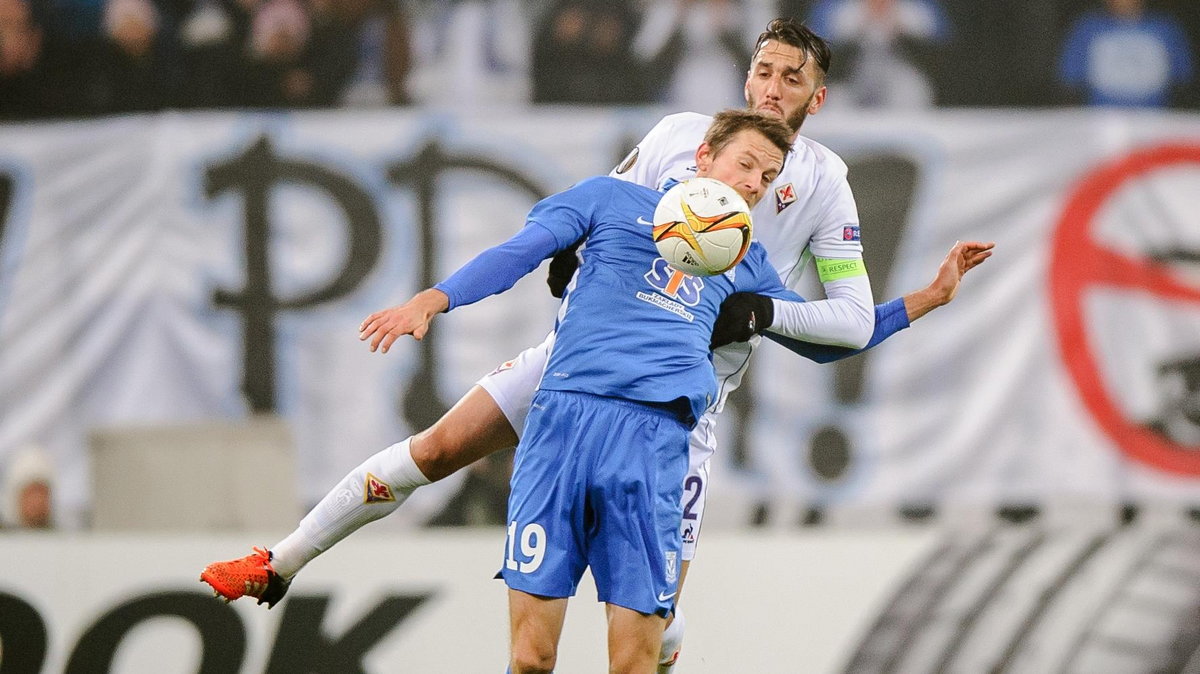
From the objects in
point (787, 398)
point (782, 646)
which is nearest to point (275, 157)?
point (787, 398)

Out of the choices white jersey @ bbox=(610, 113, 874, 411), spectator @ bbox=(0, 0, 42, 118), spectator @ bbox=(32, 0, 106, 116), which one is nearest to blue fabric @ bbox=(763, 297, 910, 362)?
white jersey @ bbox=(610, 113, 874, 411)

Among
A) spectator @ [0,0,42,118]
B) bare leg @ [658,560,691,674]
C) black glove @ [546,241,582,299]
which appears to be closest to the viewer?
black glove @ [546,241,582,299]

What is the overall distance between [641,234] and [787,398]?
4.84m

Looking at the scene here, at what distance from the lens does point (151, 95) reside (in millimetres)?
→ 9688

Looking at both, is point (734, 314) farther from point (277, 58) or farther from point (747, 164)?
point (277, 58)

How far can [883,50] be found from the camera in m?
9.73

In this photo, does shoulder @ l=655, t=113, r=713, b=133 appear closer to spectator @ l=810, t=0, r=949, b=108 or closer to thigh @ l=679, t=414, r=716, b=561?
thigh @ l=679, t=414, r=716, b=561

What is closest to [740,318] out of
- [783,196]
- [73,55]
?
[783,196]

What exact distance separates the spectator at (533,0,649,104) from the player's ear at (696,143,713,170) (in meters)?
5.31

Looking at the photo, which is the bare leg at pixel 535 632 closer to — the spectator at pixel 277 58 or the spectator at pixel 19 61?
the spectator at pixel 277 58

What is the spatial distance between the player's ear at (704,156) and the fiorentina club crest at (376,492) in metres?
1.43

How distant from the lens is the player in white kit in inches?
184

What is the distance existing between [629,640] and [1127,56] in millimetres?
7129

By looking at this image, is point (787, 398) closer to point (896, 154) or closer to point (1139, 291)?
point (896, 154)
